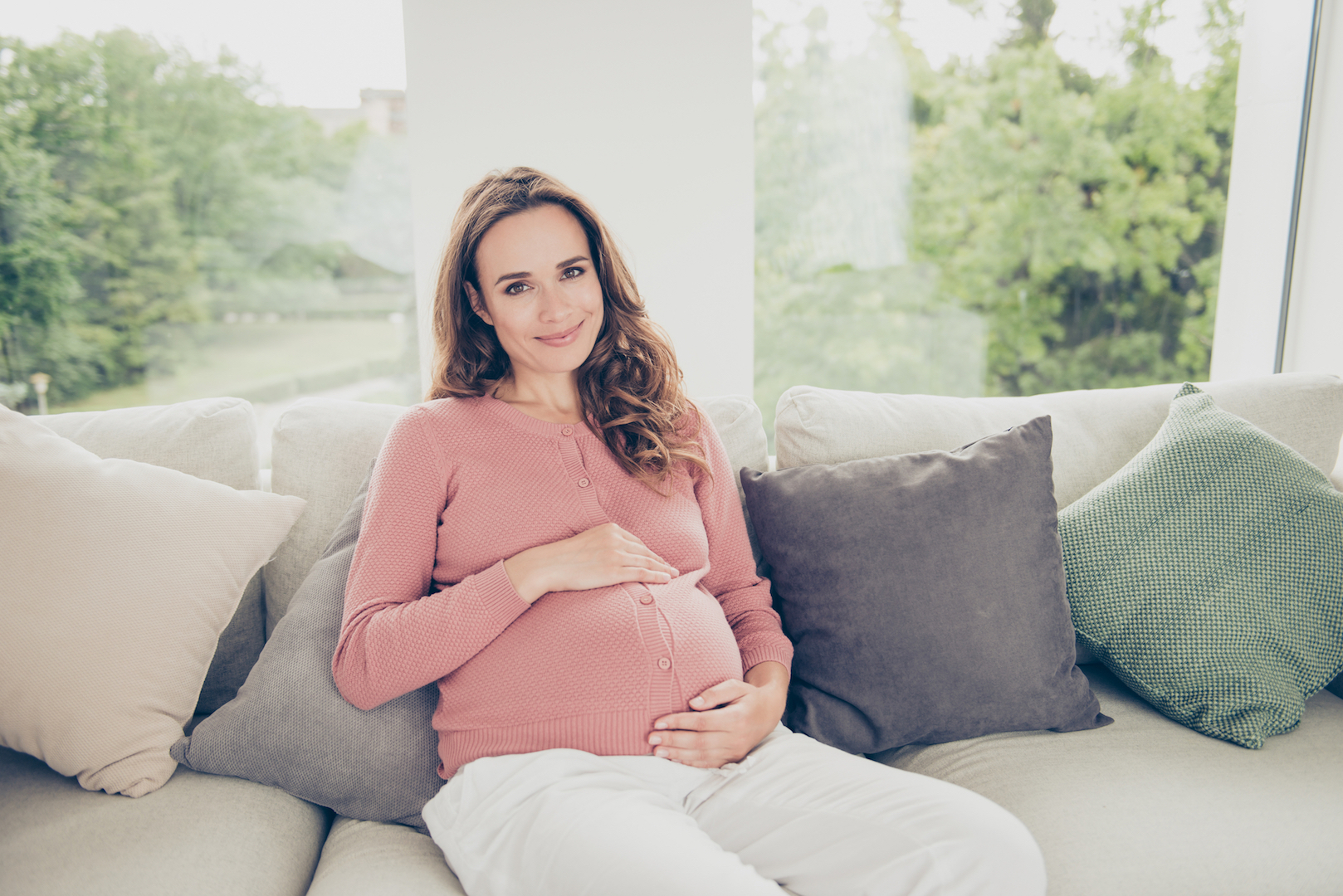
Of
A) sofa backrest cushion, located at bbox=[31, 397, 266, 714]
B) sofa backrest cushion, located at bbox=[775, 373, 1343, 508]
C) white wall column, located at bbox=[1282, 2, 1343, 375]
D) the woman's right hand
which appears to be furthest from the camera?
white wall column, located at bbox=[1282, 2, 1343, 375]

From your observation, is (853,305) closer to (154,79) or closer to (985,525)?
(985,525)

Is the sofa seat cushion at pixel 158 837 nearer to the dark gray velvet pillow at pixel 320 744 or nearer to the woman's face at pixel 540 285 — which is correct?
the dark gray velvet pillow at pixel 320 744

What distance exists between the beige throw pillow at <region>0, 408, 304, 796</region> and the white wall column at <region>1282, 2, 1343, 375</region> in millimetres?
2937

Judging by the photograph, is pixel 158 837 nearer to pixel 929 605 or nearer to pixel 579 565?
pixel 579 565

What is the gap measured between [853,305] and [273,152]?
1757 mm

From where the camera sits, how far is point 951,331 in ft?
8.76

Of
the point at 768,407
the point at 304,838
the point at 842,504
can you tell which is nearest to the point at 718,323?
the point at 768,407

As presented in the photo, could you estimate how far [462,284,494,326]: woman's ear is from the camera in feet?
4.26

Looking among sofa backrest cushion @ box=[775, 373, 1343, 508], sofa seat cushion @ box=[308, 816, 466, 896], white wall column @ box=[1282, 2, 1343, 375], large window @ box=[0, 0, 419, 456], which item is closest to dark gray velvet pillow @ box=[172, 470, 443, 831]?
sofa seat cushion @ box=[308, 816, 466, 896]

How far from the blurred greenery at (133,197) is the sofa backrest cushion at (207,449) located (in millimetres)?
914

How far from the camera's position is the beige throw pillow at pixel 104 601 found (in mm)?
1084

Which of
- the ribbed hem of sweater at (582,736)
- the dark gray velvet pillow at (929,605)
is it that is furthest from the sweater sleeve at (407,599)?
the dark gray velvet pillow at (929,605)

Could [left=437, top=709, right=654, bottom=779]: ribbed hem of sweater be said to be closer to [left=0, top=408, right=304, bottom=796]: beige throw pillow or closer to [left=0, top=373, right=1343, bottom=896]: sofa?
[left=0, top=373, right=1343, bottom=896]: sofa

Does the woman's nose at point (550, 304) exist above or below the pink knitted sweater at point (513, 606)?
above
